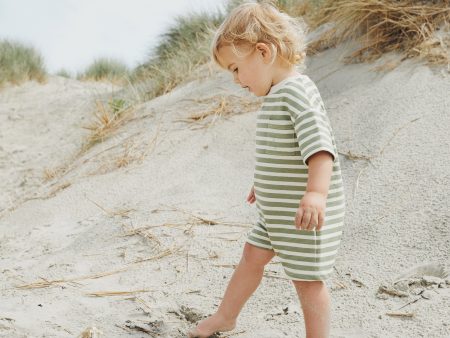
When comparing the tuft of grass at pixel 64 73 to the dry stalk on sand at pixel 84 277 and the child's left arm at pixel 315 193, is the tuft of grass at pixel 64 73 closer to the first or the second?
the dry stalk on sand at pixel 84 277

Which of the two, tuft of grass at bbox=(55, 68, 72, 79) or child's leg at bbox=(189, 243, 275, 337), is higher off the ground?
child's leg at bbox=(189, 243, 275, 337)

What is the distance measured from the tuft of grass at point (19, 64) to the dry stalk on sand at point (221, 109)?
18.3 feet

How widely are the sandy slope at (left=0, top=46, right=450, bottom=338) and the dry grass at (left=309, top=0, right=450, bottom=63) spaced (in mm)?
145

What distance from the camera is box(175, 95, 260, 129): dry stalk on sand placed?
15.5 feet

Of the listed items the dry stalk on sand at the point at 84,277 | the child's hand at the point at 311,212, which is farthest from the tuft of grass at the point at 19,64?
the child's hand at the point at 311,212

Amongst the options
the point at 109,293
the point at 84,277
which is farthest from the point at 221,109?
the point at 109,293

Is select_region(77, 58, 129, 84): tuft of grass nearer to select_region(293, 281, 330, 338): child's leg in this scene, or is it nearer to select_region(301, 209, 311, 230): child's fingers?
select_region(293, 281, 330, 338): child's leg

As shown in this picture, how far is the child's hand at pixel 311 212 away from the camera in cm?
189

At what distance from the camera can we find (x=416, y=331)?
231cm

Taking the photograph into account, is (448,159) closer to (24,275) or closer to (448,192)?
(448,192)

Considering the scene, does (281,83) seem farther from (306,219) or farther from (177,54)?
(177,54)

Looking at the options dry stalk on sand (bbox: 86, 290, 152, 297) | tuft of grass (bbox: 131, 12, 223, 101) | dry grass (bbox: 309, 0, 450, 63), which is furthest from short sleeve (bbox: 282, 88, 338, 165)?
tuft of grass (bbox: 131, 12, 223, 101)

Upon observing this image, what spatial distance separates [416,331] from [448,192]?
1014 mm

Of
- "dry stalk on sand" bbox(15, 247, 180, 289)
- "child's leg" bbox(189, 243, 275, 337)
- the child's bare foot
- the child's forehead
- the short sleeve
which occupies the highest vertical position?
the child's forehead
